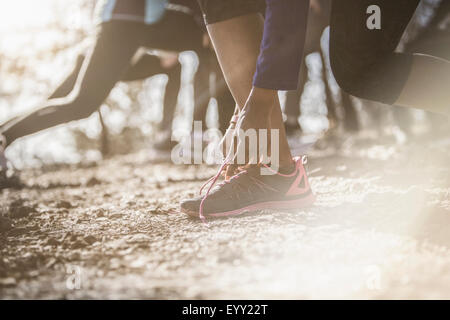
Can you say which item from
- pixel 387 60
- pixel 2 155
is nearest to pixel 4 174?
pixel 2 155

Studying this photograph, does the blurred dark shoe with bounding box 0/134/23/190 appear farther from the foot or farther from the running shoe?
the foot

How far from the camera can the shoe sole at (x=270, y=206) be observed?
1.76 m

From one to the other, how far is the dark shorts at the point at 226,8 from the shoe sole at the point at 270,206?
0.87 metres

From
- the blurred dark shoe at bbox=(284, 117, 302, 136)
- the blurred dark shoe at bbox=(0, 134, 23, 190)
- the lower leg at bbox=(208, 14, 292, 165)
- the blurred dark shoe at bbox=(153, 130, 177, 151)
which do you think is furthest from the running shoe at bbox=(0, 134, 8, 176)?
the blurred dark shoe at bbox=(284, 117, 302, 136)

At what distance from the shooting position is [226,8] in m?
1.76

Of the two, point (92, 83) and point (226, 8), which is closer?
point (226, 8)

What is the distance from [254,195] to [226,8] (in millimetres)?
857

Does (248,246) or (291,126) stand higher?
(291,126)

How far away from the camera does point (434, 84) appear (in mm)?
1564

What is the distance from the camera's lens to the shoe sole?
1765mm

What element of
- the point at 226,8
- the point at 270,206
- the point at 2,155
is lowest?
the point at 270,206

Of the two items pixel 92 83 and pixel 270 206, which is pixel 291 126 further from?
pixel 270 206

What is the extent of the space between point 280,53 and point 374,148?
3521 millimetres
